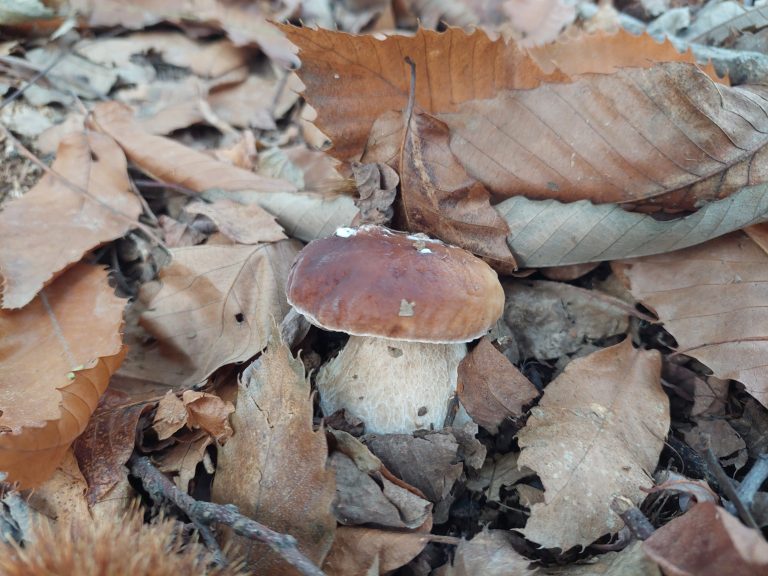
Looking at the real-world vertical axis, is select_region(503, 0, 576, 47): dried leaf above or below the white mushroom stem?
above

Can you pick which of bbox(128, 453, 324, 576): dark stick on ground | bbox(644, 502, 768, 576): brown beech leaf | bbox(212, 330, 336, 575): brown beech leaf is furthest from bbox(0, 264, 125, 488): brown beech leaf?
bbox(644, 502, 768, 576): brown beech leaf

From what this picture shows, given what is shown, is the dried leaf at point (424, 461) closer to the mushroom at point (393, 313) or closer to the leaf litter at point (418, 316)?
the leaf litter at point (418, 316)

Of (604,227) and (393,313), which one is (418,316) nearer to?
(393,313)

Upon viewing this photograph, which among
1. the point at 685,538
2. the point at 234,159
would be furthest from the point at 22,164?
the point at 685,538

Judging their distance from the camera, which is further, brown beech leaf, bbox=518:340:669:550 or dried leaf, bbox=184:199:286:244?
dried leaf, bbox=184:199:286:244

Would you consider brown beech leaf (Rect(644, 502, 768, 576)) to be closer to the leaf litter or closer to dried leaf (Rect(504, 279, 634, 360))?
the leaf litter

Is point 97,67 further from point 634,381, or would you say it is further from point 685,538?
point 685,538
